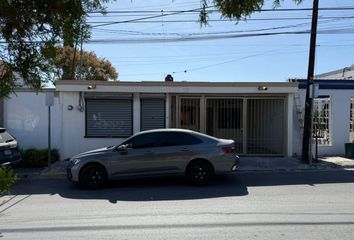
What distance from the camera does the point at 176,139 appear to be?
13.4 meters

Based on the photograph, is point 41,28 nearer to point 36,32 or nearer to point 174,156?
point 36,32

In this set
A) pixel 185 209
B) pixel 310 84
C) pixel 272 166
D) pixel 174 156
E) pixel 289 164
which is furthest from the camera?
pixel 310 84

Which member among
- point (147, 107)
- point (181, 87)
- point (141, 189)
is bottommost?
point (141, 189)

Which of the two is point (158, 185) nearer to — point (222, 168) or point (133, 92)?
point (222, 168)

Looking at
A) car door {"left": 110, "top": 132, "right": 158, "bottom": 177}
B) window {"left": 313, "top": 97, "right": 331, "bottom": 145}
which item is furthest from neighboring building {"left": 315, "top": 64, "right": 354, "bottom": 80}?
car door {"left": 110, "top": 132, "right": 158, "bottom": 177}

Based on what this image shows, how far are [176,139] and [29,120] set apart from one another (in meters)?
10.7

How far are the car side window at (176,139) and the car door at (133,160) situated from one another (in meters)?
0.37

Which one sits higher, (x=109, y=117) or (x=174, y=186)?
(x=109, y=117)

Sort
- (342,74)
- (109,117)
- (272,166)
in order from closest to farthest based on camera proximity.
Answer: (272,166)
(109,117)
(342,74)

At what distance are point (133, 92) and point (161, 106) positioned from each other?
1235 mm

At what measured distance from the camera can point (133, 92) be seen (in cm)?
1927

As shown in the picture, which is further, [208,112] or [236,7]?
[208,112]

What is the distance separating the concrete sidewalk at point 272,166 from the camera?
632 inches

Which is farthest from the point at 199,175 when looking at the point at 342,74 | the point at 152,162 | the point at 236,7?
the point at 342,74
